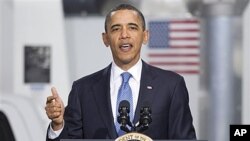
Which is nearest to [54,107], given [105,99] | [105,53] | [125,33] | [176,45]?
[105,99]

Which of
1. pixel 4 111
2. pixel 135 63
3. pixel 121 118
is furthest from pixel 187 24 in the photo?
pixel 121 118

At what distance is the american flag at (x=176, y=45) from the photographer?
3.26 m

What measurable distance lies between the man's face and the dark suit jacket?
0.15 metres

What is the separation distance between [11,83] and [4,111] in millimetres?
228

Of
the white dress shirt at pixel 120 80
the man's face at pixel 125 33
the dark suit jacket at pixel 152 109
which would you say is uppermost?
the man's face at pixel 125 33

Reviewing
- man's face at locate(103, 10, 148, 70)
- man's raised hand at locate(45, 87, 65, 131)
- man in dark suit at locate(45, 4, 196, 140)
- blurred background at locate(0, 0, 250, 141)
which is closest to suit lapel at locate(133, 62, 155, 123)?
man in dark suit at locate(45, 4, 196, 140)

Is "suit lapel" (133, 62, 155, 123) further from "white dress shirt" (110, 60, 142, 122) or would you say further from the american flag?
the american flag

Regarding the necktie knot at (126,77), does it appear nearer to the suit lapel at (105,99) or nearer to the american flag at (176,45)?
the suit lapel at (105,99)

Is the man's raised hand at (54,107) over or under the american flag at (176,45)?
under

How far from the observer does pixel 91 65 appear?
10.8 ft

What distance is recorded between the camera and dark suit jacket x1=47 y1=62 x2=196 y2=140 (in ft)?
7.00

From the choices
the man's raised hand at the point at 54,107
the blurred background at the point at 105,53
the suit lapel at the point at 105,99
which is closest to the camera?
the man's raised hand at the point at 54,107

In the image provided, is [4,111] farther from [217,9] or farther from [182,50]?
[217,9]

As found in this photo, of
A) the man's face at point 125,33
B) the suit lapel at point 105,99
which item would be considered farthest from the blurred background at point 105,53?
the man's face at point 125,33
